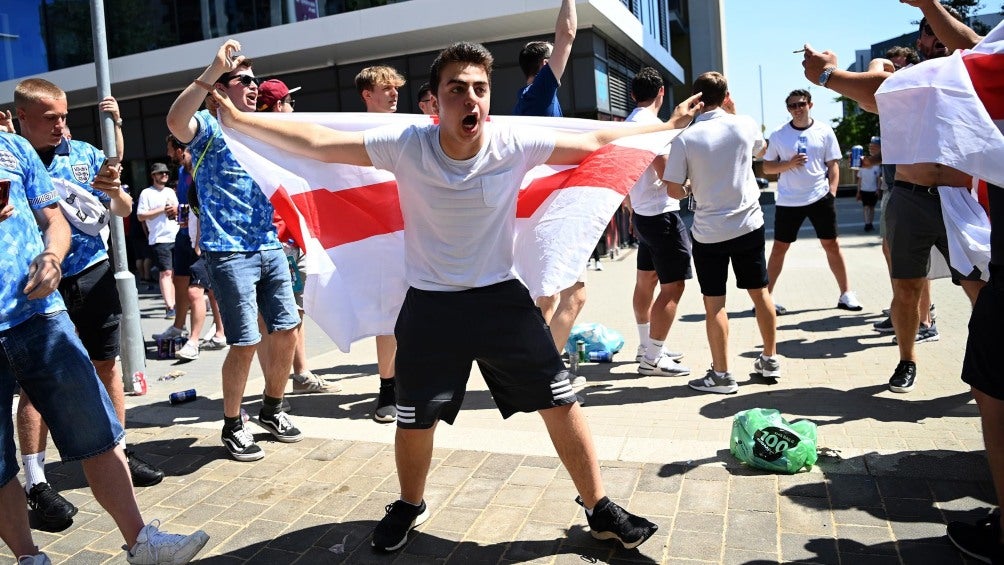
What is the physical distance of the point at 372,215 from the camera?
12.8 feet

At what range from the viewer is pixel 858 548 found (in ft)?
10.4

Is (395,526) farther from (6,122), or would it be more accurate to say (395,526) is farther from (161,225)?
(161,225)

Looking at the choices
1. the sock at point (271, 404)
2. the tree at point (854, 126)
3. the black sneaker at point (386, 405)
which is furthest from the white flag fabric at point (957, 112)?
the tree at point (854, 126)

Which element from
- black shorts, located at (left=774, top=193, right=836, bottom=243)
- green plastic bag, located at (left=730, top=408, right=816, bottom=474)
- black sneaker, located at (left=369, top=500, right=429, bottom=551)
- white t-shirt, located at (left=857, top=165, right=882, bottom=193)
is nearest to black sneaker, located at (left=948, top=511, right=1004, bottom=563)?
green plastic bag, located at (left=730, top=408, right=816, bottom=474)

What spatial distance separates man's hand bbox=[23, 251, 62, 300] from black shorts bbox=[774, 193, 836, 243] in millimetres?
6914

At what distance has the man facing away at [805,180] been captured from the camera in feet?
26.6

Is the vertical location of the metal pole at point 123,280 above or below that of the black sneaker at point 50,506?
above

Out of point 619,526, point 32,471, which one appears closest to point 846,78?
point 619,526

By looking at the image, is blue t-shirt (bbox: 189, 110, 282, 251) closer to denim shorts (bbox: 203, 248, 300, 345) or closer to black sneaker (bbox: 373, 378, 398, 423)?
denim shorts (bbox: 203, 248, 300, 345)

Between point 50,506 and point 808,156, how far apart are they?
7.26 metres

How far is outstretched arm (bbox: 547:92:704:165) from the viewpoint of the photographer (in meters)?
3.54

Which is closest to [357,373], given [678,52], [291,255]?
[291,255]

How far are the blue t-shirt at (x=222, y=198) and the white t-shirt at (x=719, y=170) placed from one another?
2738mm

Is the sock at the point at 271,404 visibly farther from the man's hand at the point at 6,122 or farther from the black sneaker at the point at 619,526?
the black sneaker at the point at 619,526
